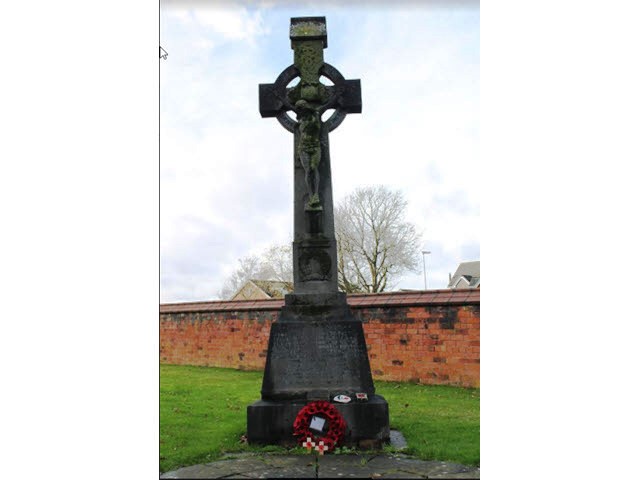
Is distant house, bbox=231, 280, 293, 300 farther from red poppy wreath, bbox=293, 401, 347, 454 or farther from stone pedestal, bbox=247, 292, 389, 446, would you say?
red poppy wreath, bbox=293, 401, 347, 454

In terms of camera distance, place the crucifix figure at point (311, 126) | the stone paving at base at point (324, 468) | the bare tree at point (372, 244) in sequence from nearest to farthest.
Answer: the stone paving at base at point (324, 468)
the crucifix figure at point (311, 126)
the bare tree at point (372, 244)

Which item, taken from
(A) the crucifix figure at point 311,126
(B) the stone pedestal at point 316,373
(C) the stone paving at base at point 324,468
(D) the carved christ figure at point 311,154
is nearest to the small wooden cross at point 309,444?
(C) the stone paving at base at point 324,468

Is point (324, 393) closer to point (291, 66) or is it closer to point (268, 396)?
point (268, 396)

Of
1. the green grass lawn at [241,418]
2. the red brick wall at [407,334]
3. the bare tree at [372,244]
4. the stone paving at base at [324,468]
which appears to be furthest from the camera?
the bare tree at [372,244]

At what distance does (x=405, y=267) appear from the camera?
33.3 metres

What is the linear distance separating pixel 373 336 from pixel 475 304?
106 inches

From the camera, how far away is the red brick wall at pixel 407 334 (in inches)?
451

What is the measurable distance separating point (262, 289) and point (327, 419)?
33.9 metres

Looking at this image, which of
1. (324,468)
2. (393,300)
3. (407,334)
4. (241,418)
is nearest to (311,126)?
(324,468)

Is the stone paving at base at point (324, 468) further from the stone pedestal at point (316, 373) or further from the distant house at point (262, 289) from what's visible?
the distant house at point (262, 289)

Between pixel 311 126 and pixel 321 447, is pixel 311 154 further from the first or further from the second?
pixel 321 447

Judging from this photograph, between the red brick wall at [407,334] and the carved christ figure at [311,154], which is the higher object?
the carved christ figure at [311,154]

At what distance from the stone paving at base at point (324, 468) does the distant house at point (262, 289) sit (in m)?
28.3
